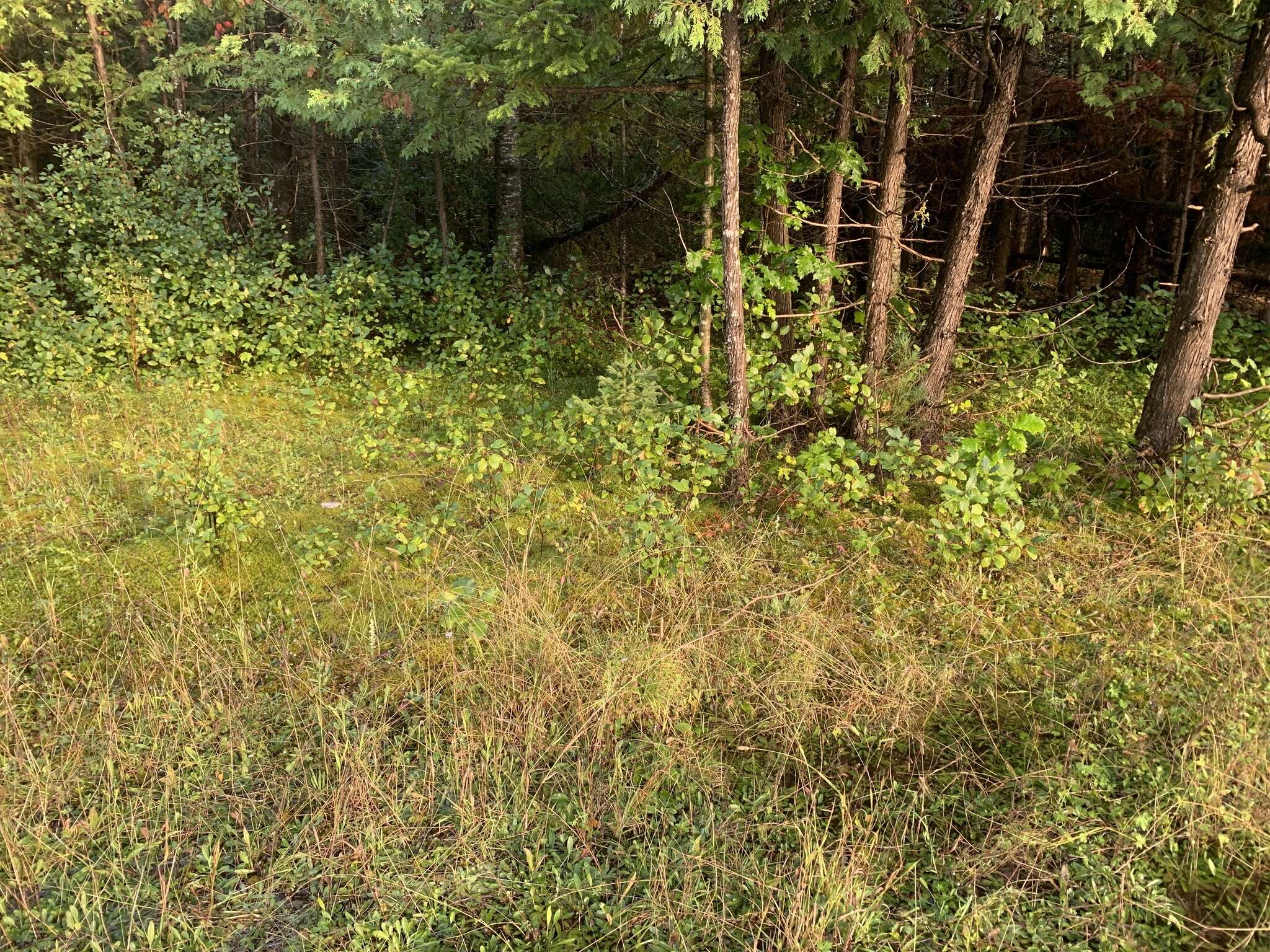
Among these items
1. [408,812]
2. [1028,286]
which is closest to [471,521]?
[408,812]

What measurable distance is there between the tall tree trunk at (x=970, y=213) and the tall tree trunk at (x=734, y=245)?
5.59ft

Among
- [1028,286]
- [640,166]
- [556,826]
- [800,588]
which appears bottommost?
[556,826]

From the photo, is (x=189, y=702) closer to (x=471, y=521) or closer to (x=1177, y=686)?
(x=471, y=521)

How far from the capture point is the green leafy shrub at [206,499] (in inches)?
185

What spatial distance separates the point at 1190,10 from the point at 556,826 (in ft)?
24.9

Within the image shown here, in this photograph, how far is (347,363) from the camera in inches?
328

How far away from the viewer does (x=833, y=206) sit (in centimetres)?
613

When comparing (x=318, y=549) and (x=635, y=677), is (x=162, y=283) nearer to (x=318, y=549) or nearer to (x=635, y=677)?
(x=318, y=549)

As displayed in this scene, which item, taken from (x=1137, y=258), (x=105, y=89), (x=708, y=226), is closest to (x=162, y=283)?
(x=105, y=89)

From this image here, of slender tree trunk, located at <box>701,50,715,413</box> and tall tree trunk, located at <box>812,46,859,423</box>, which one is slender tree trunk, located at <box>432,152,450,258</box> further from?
tall tree trunk, located at <box>812,46,859,423</box>

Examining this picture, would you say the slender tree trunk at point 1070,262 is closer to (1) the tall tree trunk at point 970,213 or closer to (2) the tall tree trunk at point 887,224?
(1) the tall tree trunk at point 970,213

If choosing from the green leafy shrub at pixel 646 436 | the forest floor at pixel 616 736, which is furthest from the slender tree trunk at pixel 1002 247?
the green leafy shrub at pixel 646 436

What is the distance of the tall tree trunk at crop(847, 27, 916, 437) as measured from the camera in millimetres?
5570

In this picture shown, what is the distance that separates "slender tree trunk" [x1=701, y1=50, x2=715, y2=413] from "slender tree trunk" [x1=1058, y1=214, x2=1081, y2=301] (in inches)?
252
